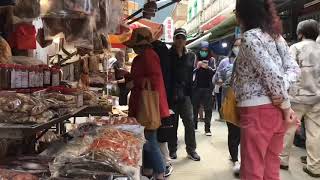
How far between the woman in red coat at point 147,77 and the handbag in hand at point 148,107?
0.18 ft

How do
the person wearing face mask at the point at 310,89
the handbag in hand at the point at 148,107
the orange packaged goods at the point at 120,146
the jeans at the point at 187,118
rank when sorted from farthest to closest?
the jeans at the point at 187,118 < the person wearing face mask at the point at 310,89 < the handbag in hand at the point at 148,107 < the orange packaged goods at the point at 120,146

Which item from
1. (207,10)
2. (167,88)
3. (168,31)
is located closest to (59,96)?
(167,88)

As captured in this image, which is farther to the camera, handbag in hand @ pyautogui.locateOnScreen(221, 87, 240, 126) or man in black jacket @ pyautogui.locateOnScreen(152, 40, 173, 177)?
man in black jacket @ pyautogui.locateOnScreen(152, 40, 173, 177)

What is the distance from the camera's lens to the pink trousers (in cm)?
319

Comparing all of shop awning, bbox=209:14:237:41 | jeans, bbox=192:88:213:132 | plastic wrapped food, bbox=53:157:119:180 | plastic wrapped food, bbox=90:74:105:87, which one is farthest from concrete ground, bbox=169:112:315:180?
shop awning, bbox=209:14:237:41

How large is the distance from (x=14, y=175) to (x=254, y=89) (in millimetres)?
1867

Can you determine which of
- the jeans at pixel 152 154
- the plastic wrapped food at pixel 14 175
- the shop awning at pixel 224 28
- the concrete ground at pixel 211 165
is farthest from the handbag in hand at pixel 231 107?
the shop awning at pixel 224 28

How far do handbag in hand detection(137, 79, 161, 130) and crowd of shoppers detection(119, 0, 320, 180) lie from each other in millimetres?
70

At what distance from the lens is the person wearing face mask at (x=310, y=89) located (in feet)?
17.5

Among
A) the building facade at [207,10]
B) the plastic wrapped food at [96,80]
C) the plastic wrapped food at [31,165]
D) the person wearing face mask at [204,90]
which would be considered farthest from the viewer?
the building facade at [207,10]

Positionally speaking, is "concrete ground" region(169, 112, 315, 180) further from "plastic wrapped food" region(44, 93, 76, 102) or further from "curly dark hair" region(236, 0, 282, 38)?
"plastic wrapped food" region(44, 93, 76, 102)

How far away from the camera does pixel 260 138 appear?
319 cm

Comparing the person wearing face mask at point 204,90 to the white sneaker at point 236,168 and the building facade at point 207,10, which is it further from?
the building facade at point 207,10

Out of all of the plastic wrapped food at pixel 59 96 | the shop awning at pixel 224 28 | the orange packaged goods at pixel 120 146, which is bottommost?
the orange packaged goods at pixel 120 146
